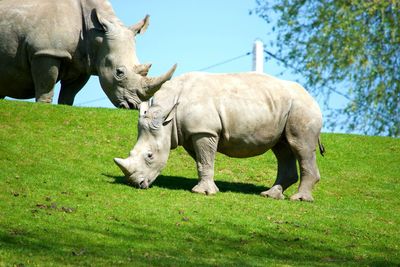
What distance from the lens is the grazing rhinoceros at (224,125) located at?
1548cm

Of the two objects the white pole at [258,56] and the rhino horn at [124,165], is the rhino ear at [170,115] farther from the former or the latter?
the white pole at [258,56]

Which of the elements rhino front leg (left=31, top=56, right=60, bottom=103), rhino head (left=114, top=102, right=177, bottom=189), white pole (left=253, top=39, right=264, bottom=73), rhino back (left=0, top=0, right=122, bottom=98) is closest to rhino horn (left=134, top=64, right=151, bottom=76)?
rhino back (left=0, top=0, right=122, bottom=98)

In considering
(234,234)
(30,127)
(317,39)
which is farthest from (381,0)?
(234,234)

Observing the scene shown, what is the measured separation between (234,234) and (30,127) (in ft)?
23.2

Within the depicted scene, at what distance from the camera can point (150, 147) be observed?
15.5 meters

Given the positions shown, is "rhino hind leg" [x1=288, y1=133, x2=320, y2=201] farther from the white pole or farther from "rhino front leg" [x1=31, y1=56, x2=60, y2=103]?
the white pole

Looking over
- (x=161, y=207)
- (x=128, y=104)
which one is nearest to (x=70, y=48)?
(x=128, y=104)

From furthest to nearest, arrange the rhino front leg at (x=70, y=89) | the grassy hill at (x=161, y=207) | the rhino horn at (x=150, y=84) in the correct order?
the rhino front leg at (x=70, y=89)
the rhino horn at (x=150, y=84)
the grassy hill at (x=161, y=207)

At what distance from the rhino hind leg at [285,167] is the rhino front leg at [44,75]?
6122mm

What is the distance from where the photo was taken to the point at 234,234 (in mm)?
13195

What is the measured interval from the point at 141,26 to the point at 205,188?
22.1ft

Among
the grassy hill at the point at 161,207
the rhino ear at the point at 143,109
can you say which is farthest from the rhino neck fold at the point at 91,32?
the rhino ear at the point at 143,109

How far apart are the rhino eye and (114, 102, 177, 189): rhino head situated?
494 centimetres

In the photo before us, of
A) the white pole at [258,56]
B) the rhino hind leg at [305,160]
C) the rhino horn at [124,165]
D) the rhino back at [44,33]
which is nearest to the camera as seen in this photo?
the rhino horn at [124,165]
